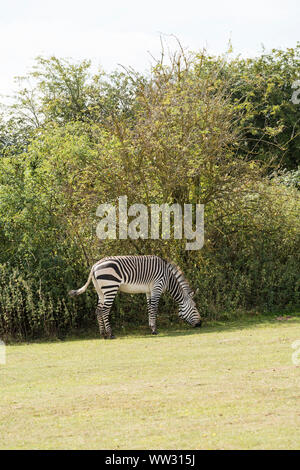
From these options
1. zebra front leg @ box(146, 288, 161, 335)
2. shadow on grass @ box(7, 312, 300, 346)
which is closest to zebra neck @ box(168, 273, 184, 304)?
zebra front leg @ box(146, 288, 161, 335)

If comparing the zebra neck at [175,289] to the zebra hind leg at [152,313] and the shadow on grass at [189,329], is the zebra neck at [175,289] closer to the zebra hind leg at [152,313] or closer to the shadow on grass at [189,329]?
the zebra hind leg at [152,313]

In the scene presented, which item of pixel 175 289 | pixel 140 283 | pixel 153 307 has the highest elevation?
pixel 140 283

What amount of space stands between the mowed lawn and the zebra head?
1441 mm

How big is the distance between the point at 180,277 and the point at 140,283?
0.92m

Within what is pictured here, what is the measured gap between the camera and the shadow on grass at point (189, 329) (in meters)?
14.4

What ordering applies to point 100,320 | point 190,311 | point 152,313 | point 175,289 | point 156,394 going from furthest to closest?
point 175,289
point 190,311
point 152,313
point 100,320
point 156,394

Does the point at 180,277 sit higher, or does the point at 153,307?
the point at 180,277

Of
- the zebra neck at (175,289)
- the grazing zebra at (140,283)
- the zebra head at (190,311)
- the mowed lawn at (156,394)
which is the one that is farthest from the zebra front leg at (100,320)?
the zebra head at (190,311)

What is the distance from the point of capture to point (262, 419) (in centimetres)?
676

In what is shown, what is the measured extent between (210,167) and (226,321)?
360cm

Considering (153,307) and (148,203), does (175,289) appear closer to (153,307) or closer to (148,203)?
(153,307)

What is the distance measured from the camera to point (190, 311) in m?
14.9

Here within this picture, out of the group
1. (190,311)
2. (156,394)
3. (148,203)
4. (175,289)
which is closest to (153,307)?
(175,289)

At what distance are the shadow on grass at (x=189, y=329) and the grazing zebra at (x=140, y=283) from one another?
322mm
